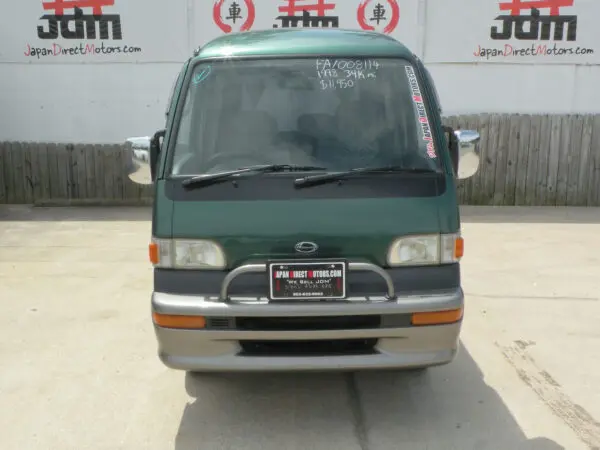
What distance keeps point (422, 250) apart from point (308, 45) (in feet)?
4.81

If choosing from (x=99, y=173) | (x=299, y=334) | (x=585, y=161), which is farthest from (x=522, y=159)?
(x=299, y=334)

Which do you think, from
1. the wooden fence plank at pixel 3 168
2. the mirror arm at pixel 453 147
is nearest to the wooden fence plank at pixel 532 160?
the mirror arm at pixel 453 147

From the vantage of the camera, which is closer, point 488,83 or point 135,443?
point 135,443

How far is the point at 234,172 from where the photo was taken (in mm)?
3326

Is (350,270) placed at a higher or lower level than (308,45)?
lower

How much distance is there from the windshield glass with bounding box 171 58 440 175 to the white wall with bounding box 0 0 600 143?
626 centimetres

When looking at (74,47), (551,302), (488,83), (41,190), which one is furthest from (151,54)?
(551,302)

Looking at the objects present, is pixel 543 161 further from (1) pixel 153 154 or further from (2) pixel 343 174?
(1) pixel 153 154

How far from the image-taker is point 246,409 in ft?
12.4

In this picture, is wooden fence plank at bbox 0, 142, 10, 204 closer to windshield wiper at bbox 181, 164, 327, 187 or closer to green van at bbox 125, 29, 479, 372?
green van at bbox 125, 29, 479, 372

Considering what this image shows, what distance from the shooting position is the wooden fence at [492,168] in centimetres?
979

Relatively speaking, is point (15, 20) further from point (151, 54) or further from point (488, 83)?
point (488, 83)

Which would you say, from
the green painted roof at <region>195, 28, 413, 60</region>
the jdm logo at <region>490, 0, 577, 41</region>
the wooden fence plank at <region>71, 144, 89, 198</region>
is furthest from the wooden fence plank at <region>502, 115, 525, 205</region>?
the wooden fence plank at <region>71, 144, 89, 198</region>

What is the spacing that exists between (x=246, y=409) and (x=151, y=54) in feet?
24.1
